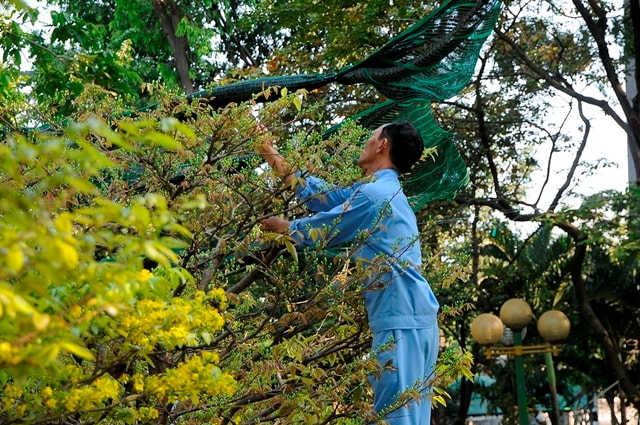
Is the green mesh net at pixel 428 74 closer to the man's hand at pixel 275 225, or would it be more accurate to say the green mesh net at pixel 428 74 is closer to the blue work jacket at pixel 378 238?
the blue work jacket at pixel 378 238

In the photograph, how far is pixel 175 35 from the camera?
13406 mm

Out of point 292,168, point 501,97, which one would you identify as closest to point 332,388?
point 292,168

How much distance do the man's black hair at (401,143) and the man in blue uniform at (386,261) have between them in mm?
163

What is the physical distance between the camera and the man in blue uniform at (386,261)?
3047mm

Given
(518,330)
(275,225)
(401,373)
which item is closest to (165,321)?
(275,225)

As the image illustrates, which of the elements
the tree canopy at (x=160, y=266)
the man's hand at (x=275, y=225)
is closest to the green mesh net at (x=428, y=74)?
the tree canopy at (x=160, y=266)

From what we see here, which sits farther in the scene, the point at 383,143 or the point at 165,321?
the point at 383,143

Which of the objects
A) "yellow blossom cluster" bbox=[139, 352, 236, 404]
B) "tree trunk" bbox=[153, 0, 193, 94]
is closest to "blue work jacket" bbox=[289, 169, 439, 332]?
"yellow blossom cluster" bbox=[139, 352, 236, 404]

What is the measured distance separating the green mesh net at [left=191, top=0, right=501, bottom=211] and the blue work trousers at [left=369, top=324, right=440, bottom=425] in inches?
45.8

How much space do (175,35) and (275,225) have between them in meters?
10.8

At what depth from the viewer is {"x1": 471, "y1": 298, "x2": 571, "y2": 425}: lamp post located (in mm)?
10891

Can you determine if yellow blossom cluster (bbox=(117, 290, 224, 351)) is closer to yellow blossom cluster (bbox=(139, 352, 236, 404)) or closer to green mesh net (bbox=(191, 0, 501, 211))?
yellow blossom cluster (bbox=(139, 352, 236, 404))

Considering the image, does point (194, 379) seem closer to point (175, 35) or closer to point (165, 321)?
point (165, 321)

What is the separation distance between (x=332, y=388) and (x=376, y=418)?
0.17m
